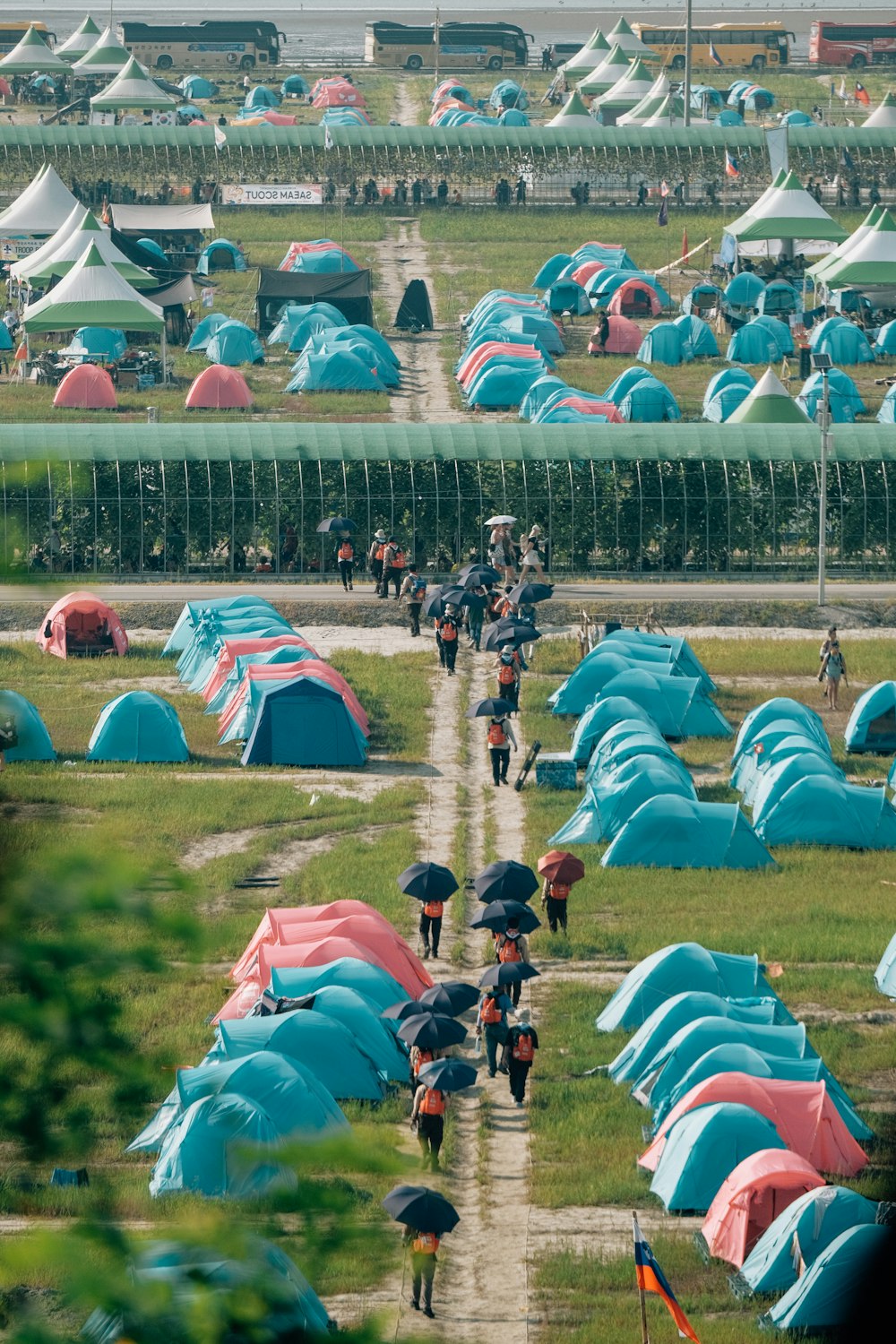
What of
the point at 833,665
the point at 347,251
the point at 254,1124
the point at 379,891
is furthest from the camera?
the point at 347,251

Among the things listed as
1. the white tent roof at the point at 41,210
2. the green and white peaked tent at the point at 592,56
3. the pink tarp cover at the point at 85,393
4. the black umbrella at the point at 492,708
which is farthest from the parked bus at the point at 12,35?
the black umbrella at the point at 492,708

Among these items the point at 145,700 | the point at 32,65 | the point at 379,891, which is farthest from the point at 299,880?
the point at 32,65

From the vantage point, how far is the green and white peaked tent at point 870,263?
74.4m

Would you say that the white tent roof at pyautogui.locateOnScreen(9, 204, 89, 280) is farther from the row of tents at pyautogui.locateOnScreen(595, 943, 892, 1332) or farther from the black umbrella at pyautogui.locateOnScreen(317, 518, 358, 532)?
the row of tents at pyautogui.locateOnScreen(595, 943, 892, 1332)

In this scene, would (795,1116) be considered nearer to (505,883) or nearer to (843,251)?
(505,883)

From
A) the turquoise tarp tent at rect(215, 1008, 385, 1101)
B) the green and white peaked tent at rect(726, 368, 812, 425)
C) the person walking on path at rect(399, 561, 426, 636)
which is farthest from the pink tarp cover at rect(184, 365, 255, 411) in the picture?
the turquoise tarp tent at rect(215, 1008, 385, 1101)

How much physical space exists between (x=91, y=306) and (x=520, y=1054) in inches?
1818

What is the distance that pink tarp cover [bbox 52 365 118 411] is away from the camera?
2466 inches

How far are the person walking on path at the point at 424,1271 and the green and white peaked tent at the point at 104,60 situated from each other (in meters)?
115

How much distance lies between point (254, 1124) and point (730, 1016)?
24.4ft

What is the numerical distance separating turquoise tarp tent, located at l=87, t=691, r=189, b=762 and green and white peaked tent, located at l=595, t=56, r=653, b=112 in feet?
288

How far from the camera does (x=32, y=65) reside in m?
128

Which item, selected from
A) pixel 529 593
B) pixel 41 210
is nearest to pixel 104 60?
pixel 41 210

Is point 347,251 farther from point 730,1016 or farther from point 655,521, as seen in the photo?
point 730,1016
